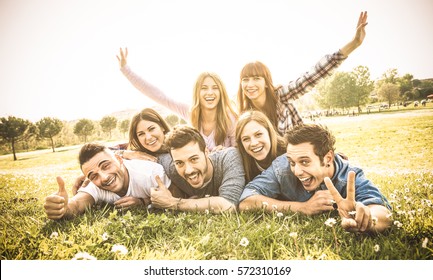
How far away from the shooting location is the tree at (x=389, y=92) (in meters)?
3.97

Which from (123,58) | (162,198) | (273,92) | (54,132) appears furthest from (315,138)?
(54,132)

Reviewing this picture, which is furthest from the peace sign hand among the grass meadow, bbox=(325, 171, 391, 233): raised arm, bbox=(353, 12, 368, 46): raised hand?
bbox=(353, 12, 368, 46): raised hand

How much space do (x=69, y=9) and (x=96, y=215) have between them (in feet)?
8.28

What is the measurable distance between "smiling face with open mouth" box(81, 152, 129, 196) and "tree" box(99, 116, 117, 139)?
40cm

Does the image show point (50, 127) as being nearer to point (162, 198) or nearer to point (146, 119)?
point (146, 119)

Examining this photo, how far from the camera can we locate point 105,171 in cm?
370

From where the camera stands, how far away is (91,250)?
122 inches

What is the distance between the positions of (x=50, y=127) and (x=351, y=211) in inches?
140

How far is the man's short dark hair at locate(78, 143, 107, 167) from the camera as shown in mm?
3713

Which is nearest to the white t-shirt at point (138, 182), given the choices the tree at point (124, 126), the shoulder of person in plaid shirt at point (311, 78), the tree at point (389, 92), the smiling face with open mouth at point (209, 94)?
the tree at point (124, 126)

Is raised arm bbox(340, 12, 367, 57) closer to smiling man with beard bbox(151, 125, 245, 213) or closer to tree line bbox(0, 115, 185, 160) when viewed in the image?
smiling man with beard bbox(151, 125, 245, 213)

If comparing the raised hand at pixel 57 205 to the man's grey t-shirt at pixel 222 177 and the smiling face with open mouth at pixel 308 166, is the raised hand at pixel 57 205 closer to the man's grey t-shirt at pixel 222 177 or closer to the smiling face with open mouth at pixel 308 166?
the man's grey t-shirt at pixel 222 177

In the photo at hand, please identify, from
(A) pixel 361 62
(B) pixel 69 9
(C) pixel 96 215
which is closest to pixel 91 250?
(C) pixel 96 215

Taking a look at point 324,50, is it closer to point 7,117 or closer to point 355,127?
point 355,127
